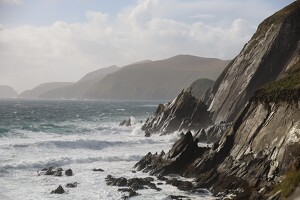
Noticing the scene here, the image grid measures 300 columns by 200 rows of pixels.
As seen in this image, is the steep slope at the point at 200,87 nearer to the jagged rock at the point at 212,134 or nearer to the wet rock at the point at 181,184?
the jagged rock at the point at 212,134

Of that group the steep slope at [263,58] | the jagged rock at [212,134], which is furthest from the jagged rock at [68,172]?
the steep slope at [263,58]

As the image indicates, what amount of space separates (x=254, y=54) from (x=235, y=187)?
140 feet

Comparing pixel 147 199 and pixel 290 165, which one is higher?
pixel 290 165

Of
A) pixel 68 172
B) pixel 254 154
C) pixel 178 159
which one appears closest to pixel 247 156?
pixel 254 154

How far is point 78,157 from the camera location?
4891 centimetres

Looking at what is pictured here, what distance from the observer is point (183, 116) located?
73500mm

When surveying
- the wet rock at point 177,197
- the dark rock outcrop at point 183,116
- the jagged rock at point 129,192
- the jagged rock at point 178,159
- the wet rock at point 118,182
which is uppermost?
the dark rock outcrop at point 183,116

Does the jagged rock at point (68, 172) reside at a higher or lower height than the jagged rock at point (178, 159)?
lower

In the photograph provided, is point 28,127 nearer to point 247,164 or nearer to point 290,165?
point 247,164

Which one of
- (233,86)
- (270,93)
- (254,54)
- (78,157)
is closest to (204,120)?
(233,86)

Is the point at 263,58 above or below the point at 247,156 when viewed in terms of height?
above

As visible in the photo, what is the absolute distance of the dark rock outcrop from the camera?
7162 cm

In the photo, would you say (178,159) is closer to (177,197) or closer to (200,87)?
(177,197)

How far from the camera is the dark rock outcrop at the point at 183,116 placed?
71625 mm
